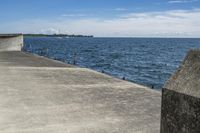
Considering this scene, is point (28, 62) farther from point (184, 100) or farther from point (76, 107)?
point (184, 100)

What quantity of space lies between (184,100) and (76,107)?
19.3ft

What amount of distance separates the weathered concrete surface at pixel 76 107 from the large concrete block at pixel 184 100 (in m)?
3.42

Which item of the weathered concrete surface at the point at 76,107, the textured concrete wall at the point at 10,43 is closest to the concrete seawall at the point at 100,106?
the weathered concrete surface at the point at 76,107

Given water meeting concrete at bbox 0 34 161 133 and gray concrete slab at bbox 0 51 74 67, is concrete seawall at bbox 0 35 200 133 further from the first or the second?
gray concrete slab at bbox 0 51 74 67

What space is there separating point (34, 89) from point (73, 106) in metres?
2.95

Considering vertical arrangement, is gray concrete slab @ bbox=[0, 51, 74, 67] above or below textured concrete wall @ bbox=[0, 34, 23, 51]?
below

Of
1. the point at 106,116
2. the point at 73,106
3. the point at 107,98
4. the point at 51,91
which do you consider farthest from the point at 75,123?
the point at 51,91

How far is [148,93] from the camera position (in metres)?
11.4

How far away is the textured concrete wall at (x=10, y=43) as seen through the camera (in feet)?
135

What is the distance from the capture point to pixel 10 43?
→ 137 feet

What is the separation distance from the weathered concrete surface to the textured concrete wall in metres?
28.6

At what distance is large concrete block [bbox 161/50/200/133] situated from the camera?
10.3ft

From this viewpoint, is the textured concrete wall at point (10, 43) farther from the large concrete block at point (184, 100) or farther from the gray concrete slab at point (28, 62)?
the large concrete block at point (184, 100)

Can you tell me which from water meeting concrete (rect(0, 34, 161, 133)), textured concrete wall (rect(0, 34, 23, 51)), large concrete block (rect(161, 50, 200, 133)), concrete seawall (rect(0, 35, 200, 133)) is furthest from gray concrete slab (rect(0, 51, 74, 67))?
large concrete block (rect(161, 50, 200, 133))
